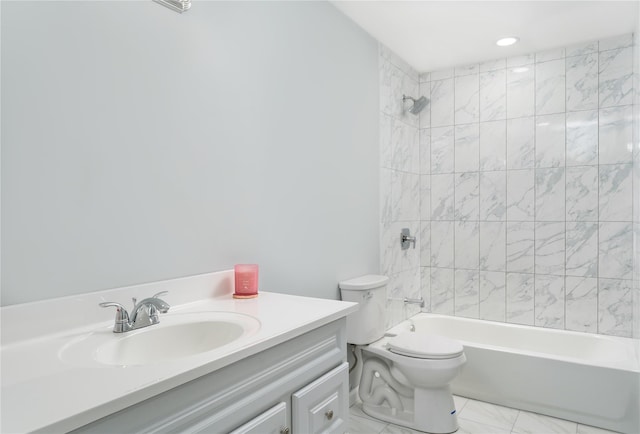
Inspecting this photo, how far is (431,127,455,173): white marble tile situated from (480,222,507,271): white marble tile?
573mm

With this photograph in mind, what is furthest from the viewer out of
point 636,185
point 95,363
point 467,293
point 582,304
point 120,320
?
point 467,293

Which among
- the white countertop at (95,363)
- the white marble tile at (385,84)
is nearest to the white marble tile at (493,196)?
the white marble tile at (385,84)

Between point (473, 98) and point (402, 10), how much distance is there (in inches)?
48.2

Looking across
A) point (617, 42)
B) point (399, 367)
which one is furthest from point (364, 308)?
point (617, 42)

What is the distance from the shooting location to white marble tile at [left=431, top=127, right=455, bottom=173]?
3.44 metres

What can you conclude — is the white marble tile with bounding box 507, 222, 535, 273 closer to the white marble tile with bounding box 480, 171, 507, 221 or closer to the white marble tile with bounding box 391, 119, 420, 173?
the white marble tile with bounding box 480, 171, 507, 221

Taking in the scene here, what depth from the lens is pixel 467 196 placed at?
132 inches

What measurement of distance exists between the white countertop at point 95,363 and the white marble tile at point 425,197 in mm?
2244

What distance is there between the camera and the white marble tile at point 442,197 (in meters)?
3.44

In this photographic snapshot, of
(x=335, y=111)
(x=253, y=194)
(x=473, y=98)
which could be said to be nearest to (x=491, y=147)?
(x=473, y=98)

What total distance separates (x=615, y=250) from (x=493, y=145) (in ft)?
3.71

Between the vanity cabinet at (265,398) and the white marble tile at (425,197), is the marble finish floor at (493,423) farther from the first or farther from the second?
the white marble tile at (425,197)

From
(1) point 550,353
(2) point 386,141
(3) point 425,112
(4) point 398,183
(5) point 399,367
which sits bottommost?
(1) point 550,353

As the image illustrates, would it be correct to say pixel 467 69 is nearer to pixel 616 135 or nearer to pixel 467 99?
pixel 467 99
